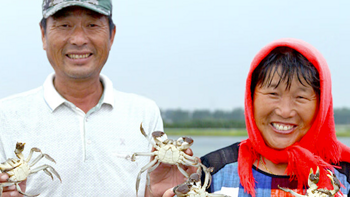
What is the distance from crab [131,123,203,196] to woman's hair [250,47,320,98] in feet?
2.65

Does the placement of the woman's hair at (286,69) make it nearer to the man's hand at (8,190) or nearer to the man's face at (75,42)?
the man's face at (75,42)

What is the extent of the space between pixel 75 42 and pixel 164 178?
1442mm

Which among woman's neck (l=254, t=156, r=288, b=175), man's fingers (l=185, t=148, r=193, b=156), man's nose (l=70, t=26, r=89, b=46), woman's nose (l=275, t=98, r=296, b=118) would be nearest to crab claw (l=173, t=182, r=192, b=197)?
man's fingers (l=185, t=148, r=193, b=156)

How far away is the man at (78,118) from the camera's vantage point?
Answer: 364 cm

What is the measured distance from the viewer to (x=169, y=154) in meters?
3.42

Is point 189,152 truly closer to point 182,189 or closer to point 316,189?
point 182,189

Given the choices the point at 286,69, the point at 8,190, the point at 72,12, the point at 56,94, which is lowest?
the point at 8,190

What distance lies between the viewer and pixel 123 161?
12.3 feet

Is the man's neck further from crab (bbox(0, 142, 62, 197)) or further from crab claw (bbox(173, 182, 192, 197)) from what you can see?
crab claw (bbox(173, 182, 192, 197))

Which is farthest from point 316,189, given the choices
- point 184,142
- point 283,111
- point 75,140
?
point 75,140

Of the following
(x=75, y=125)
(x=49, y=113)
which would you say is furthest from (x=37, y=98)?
(x=75, y=125)

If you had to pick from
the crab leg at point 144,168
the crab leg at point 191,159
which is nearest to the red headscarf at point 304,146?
the crab leg at point 191,159

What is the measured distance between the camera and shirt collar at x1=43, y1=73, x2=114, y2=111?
12.5 ft

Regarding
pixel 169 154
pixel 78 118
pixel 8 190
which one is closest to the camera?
pixel 8 190
